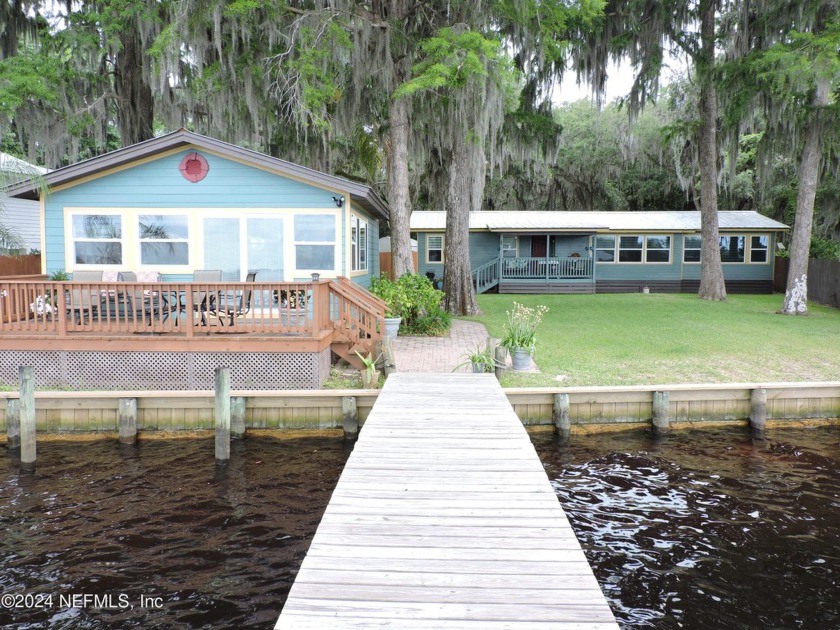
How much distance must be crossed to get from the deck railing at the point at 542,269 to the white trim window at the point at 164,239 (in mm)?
15174

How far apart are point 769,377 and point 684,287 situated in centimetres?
1772

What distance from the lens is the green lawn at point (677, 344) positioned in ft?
31.2

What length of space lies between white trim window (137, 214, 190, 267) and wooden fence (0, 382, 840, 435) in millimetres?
4200

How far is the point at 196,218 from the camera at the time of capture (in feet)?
39.0

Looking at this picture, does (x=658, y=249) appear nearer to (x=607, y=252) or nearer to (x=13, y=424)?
(x=607, y=252)

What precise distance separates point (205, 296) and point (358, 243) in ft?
16.6

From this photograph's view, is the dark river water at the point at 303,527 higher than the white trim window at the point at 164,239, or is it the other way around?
the white trim window at the point at 164,239

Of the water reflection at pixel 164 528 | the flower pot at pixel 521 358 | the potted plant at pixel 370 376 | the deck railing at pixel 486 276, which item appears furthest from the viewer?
the deck railing at pixel 486 276

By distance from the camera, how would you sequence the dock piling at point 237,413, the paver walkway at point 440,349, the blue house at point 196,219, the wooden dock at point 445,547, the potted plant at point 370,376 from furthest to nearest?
the blue house at point 196,219 < the paver walkway at point 440,349 < the potted plant at point 370,376 < the dock piling at point 237,413 < the wooden dock at point 445,547

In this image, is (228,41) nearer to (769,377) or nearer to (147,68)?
(147,68)

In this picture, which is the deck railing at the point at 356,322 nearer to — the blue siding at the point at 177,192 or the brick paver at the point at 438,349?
the brick paver at the point at 438,349

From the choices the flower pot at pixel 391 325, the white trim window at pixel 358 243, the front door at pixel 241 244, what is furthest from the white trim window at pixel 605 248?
the front door at pixel 241 244

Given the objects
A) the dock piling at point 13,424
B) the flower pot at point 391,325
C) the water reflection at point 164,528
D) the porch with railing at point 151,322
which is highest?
the porch with railing at point 151,322

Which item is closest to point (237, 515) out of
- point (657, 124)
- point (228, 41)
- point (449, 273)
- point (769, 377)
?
point (769, 377)
